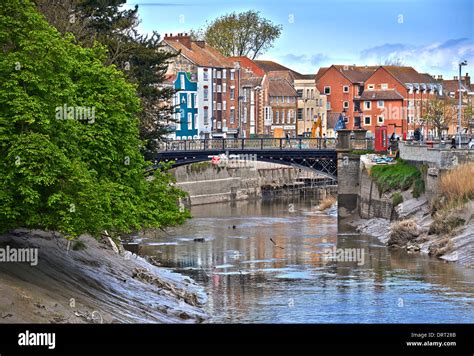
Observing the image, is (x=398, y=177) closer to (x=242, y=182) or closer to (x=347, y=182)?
(x=347, y=182)

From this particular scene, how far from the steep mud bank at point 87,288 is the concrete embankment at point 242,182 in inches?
2144

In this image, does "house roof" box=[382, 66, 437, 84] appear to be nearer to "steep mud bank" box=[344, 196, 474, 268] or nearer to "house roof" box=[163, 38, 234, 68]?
"house roof" box=[163, 38, 234, 68]

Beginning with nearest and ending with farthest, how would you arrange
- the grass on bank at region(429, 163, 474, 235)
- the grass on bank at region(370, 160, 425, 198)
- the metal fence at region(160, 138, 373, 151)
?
the grass on bank at region(429, 163, 474, 235), the grass on bank at region(370, 160, 425, 198), the metal fence at region(160, 138, 373, 151)

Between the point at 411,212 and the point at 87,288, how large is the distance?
3237 cm

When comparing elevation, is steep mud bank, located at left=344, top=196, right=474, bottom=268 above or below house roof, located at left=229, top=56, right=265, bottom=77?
below

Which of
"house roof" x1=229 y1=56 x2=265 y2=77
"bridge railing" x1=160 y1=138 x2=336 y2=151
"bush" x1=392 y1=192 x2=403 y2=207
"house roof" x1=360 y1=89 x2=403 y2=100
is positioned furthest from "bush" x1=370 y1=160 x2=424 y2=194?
"house roof" x1=229 y1=56 x2=265 y2=77

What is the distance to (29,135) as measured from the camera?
34.3 m

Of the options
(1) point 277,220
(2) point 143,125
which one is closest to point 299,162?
(1) point 277,220

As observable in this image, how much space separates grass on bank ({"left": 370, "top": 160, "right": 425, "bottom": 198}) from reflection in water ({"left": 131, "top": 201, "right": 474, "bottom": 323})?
3.72 m

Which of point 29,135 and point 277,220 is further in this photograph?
point 277,220

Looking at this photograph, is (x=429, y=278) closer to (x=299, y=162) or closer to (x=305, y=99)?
(x=299, y=162)

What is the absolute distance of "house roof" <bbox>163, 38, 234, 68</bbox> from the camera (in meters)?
129

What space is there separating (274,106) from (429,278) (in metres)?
106

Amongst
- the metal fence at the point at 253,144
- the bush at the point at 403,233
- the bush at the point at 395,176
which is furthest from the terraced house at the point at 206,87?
the bush at the point at 403,233
